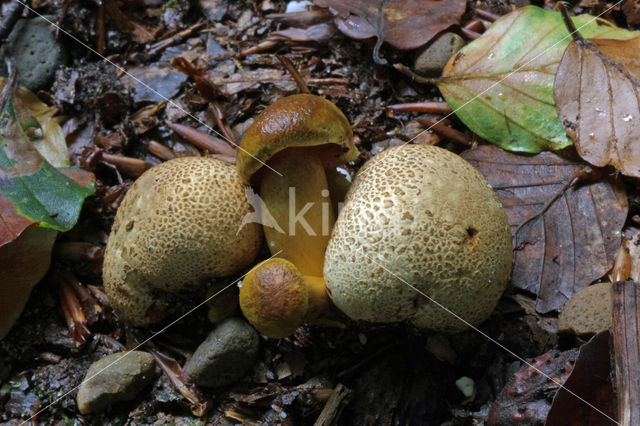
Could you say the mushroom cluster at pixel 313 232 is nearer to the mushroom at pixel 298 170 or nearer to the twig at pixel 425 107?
the mushroom at pixel 298 170

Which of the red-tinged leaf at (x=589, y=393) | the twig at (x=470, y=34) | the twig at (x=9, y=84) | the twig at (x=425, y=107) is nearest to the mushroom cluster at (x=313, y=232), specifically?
the red-tinged leaf at (x=589, y=393)

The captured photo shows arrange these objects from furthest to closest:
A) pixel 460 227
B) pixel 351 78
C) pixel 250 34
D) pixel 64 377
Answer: pixel 250 34 → pixel 351 78 → pixel 64 377 → pixel 460 227

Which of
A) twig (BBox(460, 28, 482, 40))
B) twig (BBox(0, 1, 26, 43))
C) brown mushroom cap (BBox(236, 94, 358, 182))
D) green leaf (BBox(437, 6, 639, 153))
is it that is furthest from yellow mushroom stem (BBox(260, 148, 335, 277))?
twig (BBox(0, 1, 26, 43))

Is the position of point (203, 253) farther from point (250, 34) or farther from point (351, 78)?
point (250, 34)

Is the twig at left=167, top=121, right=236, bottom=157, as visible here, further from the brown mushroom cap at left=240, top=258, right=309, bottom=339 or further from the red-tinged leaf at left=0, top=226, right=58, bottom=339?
the brown mushroom cap at left=240, top=258, right=309, bottom=339

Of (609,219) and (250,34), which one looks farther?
(250,34)

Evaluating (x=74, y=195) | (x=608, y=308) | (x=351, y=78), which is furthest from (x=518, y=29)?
(x=74, y=195)
